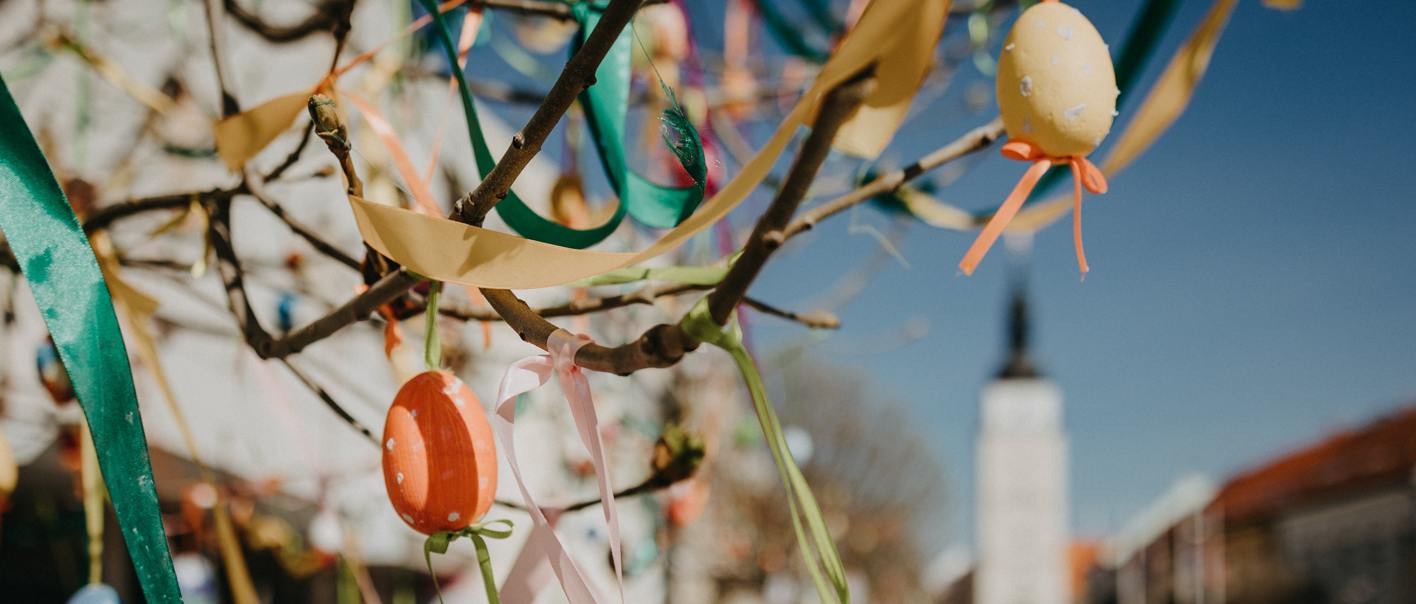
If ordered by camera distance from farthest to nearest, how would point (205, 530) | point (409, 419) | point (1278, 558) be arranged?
point (1278, 558)
point (205, 530)
point (409, 419)

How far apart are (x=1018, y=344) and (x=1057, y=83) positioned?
34.6 metres

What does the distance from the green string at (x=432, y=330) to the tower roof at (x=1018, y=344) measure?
30540 millimetres

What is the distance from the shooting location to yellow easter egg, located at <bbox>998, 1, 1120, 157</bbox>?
2.05ft

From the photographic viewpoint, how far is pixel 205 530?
328cm

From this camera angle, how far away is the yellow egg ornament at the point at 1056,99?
24.6 inches

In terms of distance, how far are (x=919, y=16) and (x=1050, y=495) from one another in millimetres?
34678

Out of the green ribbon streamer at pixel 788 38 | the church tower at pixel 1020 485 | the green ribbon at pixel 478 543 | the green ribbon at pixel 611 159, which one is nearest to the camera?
the green ribbon at pixel 611 159

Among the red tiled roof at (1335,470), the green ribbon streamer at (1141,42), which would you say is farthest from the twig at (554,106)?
the red tiled roof at (1335,470)

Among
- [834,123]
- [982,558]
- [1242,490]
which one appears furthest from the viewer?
[982,558]

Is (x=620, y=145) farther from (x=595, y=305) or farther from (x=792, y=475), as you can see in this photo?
(x=792, y=475)

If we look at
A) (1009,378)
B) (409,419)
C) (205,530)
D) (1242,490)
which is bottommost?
(409,419)

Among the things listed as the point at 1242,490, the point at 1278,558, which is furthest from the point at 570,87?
the point at 1242,490

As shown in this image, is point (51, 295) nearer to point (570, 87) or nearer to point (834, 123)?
point (570, 87)

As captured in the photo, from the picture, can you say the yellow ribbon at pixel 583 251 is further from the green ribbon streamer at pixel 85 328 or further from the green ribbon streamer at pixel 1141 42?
the green ribbon streamer at pixel 1141 42
